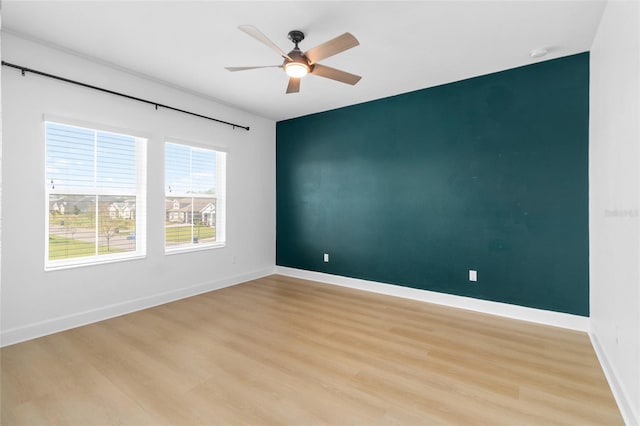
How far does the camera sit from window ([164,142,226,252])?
4164 mm

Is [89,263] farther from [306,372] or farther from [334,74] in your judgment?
[334,74]

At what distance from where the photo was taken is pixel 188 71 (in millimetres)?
3572

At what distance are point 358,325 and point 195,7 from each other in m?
3.29

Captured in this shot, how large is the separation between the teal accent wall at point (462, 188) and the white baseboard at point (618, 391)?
0.74 metres

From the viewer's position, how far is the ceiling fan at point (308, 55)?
2.20 meters

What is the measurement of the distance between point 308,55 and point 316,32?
0.41 m

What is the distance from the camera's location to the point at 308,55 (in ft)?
8.18

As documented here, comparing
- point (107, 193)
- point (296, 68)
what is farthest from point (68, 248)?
point (296, 68)

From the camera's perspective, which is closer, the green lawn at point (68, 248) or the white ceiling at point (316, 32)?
the white ceiling at point (316, 32)

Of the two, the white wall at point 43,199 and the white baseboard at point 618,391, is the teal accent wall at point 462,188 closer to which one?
the white baseboard at point 618,391

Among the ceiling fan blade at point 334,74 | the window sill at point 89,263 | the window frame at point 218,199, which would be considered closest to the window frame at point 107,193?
the window sill at point 89,263

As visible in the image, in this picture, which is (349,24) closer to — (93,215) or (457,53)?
(457,53)

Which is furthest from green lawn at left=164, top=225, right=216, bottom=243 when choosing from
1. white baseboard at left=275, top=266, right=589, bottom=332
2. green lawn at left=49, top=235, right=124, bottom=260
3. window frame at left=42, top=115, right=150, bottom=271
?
white baseboard at left=275, top=266, right=589, bottom=332

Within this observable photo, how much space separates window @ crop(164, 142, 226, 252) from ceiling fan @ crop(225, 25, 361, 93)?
2.11 meters
